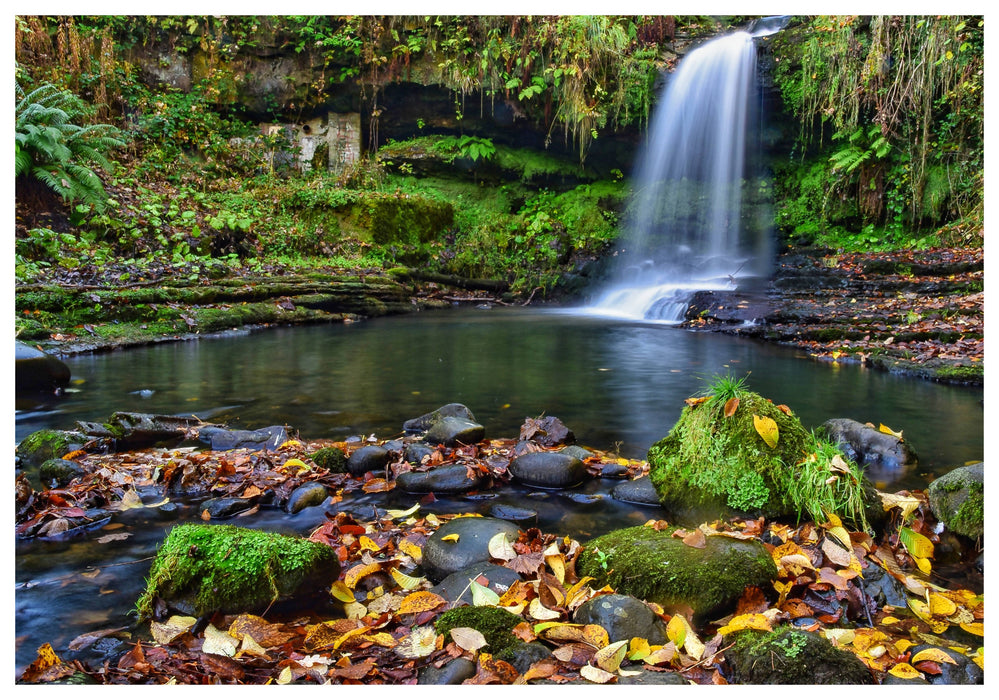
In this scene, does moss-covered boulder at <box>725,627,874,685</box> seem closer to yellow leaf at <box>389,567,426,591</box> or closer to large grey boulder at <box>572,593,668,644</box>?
large grey boulder at <box>572,593,668,644</box>

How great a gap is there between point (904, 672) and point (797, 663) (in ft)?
1.25

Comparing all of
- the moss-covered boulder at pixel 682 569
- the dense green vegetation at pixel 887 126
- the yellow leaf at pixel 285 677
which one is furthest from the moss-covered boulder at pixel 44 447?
the dense green vegetation at pixel 887 126

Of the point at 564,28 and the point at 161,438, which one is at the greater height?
the point at 564,28

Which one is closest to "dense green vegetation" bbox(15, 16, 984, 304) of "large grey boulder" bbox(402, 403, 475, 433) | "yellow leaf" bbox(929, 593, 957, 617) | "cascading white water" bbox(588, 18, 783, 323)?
"cascading white water" bbox(588, 18, 783, 323)

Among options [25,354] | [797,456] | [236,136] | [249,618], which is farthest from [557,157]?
[249,618]

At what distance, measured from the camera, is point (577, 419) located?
5.31 metres

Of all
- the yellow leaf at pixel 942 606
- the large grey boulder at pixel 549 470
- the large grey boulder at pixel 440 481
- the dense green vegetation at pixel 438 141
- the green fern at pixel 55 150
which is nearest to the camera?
the yellow leaf at pixel 942 606

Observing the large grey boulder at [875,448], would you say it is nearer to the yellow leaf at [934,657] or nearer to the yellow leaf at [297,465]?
the yellow leaf at [934,657]

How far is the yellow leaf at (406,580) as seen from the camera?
2.42m

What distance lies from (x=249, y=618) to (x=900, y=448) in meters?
4.12

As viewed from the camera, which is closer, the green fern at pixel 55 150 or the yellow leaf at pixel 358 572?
the yellow leaf at pixel 358 572

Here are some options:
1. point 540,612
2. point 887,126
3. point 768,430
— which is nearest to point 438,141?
point 887,126

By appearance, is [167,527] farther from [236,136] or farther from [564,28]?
[236,136]

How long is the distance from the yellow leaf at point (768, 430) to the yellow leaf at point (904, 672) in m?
1.29
